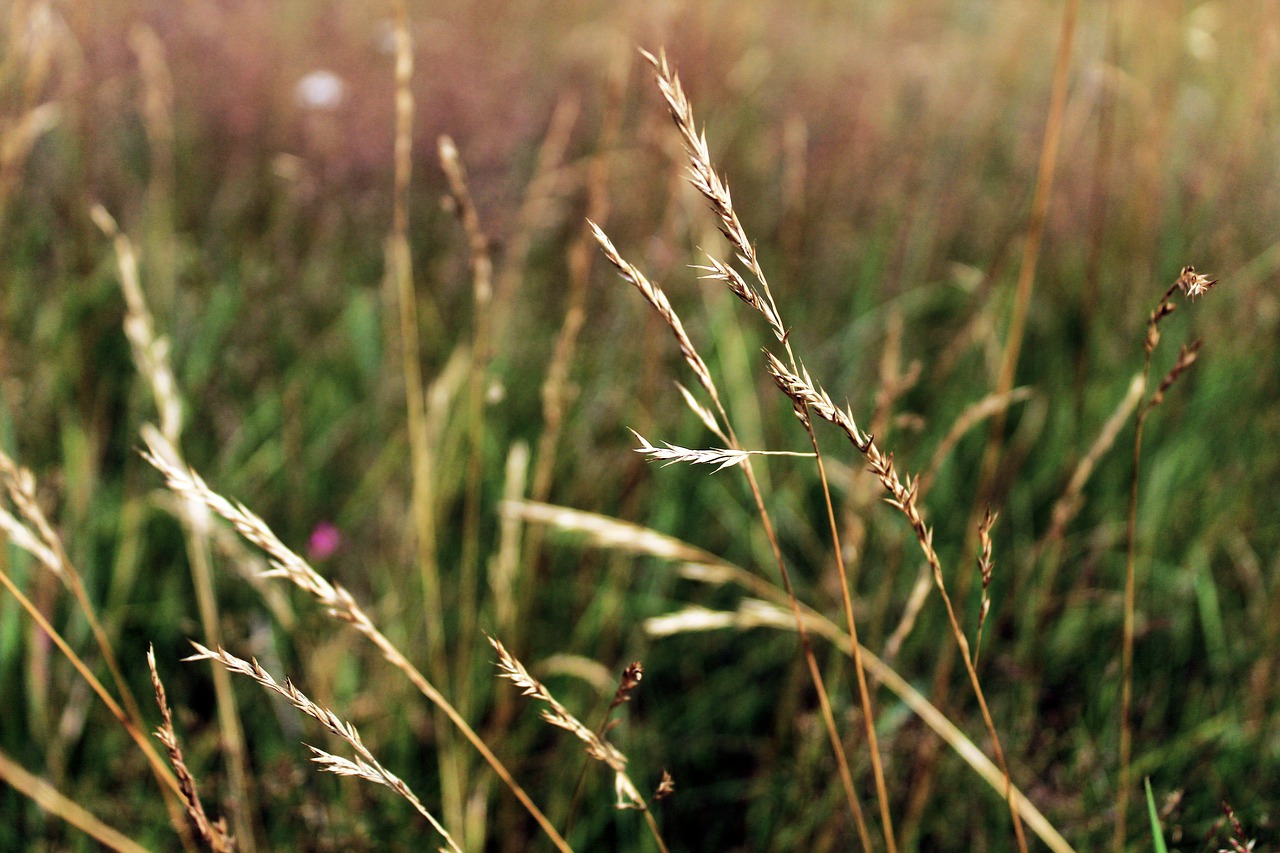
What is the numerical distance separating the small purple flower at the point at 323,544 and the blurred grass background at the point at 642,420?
45 millimetres

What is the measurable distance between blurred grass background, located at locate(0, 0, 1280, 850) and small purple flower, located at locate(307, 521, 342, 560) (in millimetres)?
45

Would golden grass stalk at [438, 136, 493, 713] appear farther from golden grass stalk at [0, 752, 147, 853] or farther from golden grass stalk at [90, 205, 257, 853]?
golden grass stalk at [0, 752, 147, 853]

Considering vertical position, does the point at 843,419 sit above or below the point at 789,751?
above

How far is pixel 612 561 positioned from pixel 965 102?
9.33 feet

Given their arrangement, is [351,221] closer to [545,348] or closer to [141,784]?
[545,348]

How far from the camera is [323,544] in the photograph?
1605 mm

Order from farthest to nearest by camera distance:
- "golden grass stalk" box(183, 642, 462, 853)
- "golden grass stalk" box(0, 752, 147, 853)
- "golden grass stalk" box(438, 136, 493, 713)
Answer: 1. "golden grass stalk" box(438, 136, 493, 713)
2. "golden grass stalk" box(0, 752, 147, 853)
3. "golden grass stalk" box(183, 642, 462, 853)

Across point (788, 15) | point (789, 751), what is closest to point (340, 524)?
point (789, 751)

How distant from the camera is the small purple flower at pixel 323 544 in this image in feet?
5.24

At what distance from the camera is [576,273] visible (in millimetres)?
1167

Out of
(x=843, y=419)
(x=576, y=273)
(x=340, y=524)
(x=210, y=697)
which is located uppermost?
(x=843, y=419)

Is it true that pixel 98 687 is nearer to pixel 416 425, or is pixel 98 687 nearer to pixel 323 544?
pixel 416 425

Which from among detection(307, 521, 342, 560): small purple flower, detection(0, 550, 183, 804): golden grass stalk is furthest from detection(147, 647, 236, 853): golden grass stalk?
detection(307, 521, 342, 560): small purple flower

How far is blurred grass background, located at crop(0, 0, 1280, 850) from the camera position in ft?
4.18
